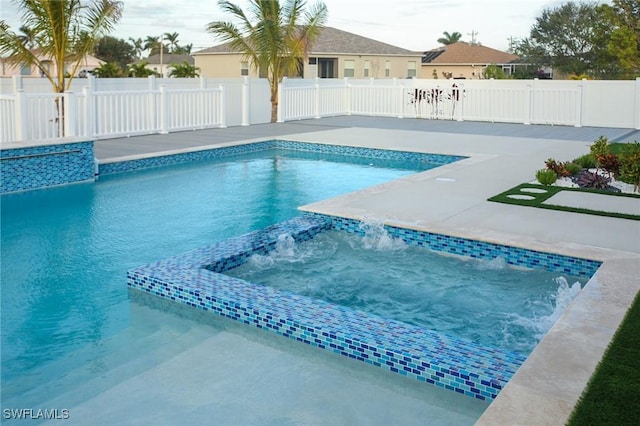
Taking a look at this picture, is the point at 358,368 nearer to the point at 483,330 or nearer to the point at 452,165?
the point at 483,330

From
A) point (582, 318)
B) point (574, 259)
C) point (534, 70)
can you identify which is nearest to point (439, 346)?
point (582, 318)

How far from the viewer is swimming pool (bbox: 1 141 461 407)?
14.6 ft

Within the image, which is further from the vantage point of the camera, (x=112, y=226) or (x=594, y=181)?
(x=594, y=181)

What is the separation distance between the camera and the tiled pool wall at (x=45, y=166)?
891cm

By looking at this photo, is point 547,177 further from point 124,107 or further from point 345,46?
point 345,46

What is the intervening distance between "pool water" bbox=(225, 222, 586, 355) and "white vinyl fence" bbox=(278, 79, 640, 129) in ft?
39.3

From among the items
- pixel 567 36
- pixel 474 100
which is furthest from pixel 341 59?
pixel 567 36

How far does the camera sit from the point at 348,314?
14.7 feet

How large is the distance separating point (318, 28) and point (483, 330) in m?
14.7

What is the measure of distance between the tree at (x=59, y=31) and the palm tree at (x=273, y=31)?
17.6ft

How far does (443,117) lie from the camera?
779 inches

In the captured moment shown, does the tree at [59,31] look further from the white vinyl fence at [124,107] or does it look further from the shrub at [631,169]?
the shrub at [631,169]

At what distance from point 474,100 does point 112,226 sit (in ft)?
45.2

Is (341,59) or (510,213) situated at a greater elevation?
(341,59)
